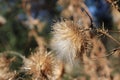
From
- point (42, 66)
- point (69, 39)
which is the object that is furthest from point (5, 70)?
point (69, 39)

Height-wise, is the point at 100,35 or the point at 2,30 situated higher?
the point at 2,30

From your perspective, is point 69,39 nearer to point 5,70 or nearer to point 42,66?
point 42,66

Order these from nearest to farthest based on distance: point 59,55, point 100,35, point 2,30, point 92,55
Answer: point 100,35
point 59,55
point 92,55
point 2,30

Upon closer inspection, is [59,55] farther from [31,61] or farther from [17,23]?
[17,23]

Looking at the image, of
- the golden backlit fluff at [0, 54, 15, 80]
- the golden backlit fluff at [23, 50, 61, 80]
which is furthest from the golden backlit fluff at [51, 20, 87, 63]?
the golden backlit fluff at [0, 54, 15, 80]

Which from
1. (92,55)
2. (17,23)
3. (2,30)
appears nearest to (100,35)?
(92,55)
